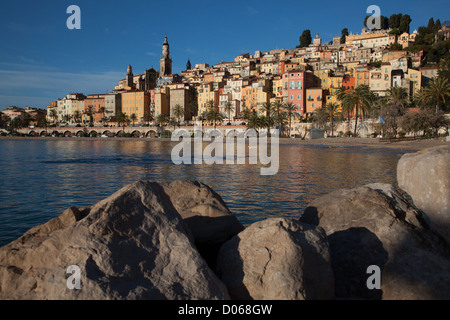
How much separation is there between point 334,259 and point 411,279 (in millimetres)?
1115

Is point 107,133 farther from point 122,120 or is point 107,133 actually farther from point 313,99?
point 313,99

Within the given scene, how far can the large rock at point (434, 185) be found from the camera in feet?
20.9

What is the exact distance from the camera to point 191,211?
7094 mm

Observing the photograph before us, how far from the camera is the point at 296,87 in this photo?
118000 mm

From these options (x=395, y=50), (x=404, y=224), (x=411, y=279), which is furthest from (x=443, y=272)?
(x=395, y=50)

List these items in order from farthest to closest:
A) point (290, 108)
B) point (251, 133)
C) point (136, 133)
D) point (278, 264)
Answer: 1. point (136, 133)
2. point (251, 133)
3. point (290, 108)
4. point (278, 264)

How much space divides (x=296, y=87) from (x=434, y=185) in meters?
115

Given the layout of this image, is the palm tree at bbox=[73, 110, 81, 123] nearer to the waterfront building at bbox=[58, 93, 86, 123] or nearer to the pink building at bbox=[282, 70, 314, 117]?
the waterfront building at bbox=[58, 93, 86, 123]

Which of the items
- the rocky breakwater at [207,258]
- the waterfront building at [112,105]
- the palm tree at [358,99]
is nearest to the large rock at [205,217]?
the rocky breakwater at [207,258]

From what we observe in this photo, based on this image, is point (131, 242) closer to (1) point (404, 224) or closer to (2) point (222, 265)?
(2) point (222, 265)

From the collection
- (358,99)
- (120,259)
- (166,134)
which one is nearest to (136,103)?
(166,134)

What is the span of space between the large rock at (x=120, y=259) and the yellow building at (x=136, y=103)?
534 ft

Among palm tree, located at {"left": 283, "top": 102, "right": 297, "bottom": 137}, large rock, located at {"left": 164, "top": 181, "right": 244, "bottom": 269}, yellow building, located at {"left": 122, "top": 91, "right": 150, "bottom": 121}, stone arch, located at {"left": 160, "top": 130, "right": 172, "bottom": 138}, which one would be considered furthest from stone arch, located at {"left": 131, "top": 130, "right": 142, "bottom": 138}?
large rock, located at {"left": 164, "top": 181, "right": 244, "bottom": 269}

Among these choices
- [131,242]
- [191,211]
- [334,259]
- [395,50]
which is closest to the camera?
[131,242]
